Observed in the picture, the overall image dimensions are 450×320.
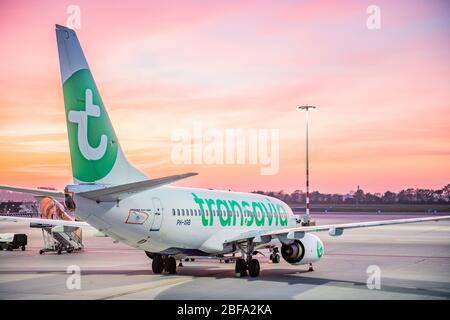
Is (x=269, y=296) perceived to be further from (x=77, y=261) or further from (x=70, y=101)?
(x=77, y=261)

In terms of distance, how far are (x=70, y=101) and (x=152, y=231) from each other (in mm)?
6280

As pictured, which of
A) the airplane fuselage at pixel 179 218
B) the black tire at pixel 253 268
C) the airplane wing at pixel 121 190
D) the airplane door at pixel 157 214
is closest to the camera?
the airplane wing at pixel 121 190

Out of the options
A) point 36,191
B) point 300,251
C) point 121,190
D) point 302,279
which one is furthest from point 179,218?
point 36,191

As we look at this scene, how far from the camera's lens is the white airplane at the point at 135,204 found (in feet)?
75.5

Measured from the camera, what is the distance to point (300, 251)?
29406 mm

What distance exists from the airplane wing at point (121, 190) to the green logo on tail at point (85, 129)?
0.88m

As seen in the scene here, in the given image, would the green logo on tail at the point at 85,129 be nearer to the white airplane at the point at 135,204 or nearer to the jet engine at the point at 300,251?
the white airplane at the point at 135,204

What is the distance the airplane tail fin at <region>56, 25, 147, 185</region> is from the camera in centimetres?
2305

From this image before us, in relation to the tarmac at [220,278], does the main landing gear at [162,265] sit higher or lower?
higher

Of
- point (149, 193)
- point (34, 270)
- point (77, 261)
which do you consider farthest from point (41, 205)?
point (149, 193)

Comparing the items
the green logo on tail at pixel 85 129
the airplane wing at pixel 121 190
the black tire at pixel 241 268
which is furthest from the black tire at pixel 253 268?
the green logo on tail at pixel 85 129

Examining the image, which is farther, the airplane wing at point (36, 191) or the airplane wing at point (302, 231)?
the airplane wing at point (302, 231)

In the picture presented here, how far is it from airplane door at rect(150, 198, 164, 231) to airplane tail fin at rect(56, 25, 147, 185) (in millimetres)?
2432

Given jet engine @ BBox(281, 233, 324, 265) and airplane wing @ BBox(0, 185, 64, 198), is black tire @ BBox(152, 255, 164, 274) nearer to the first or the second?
jet engine @ BBox(281, 233, 324, 265)
